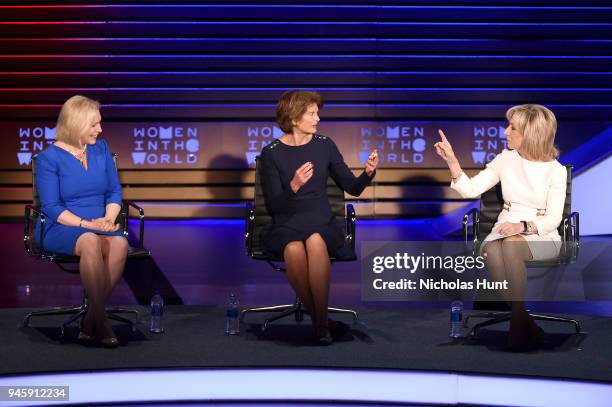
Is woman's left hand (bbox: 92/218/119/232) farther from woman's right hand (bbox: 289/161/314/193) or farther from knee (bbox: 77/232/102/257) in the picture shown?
woman's right hand (bbox: 289/161/314/193)

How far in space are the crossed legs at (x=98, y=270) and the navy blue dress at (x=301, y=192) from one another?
2.35 ft

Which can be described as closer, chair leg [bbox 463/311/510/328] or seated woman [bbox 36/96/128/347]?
seated woman [bbox 36/96/128/347]

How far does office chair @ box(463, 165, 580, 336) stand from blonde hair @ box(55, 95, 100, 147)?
6.04 ft

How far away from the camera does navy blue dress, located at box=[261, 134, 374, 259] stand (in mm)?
4215

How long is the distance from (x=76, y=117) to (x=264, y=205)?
1108 millimetres

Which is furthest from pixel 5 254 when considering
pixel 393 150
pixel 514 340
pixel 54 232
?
pixel 514 340

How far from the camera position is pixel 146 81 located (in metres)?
8.41

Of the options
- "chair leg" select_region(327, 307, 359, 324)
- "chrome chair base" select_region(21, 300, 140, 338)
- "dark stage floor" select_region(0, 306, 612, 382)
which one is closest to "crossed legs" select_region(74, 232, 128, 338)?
"dark stage floor" select_region(0, 306, 612, 382)

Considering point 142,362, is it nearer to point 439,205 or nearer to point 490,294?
point 490,294

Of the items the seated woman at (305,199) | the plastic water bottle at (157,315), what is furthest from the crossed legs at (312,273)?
the plastic water bottle at (157,315)

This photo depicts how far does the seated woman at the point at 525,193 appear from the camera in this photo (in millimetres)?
4082

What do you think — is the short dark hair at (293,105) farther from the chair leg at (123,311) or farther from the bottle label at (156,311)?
the chair leg at (123,311)

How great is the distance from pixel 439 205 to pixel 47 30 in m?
4.01

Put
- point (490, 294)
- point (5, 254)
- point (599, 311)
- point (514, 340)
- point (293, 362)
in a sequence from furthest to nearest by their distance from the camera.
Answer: point (5, 254), point (599, 311), point (490, 294), point (514, 340), point (293, 362)
